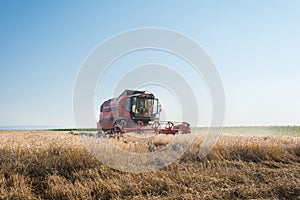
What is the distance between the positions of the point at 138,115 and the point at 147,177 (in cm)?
988

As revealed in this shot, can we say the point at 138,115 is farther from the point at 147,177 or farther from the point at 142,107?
the point at 147,177

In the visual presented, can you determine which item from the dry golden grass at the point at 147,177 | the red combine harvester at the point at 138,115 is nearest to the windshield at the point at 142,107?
the red combine harvester at the point at 138,115

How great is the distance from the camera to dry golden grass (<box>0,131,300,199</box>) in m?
3.87

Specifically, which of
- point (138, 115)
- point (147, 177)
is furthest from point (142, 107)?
point (147, 177)

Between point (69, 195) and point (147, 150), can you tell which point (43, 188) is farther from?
point (147, 150)

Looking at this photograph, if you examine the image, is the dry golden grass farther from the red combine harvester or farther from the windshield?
the windshield

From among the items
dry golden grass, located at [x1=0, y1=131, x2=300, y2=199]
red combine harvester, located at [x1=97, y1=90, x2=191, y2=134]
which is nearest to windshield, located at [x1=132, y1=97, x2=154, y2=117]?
red combine harvester, located at [x1=97, y1=90, x2=191, y2=134]

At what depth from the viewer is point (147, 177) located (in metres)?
4.32

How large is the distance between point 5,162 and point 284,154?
528cm

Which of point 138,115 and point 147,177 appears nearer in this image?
point 147,177

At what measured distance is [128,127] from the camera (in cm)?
1358

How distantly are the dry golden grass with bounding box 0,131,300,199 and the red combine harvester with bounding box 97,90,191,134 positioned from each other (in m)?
7.29

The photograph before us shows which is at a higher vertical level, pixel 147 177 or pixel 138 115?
pixel 138 115

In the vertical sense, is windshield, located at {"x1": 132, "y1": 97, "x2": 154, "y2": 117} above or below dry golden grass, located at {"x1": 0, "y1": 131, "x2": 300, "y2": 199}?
above
